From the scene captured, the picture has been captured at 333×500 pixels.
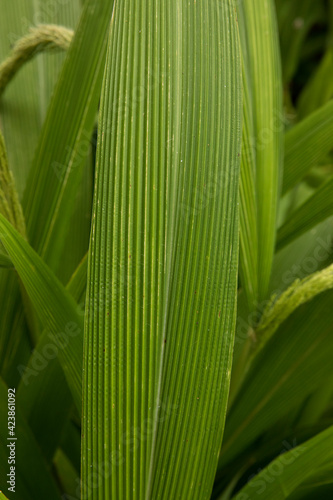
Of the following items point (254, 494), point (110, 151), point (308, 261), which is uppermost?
point (110, 151)

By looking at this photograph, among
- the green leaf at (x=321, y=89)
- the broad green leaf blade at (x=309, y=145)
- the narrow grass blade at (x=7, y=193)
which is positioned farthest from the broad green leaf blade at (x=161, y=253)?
the green leaf at (x=321, y=89)

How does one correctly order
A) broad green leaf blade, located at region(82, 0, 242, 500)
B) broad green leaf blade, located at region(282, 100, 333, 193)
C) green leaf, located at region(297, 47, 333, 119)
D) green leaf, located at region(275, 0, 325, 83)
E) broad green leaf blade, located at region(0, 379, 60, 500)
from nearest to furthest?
broad green leaf blade, located at region(82, 0, 242, 500)
broad green leaf blade, located at region(0, 379, 60, 500)
broad green leaf blade, located at region(282, 100, 333, 193)
green leaf, located at region(297, 47, 333, 119)
green leaf, located at region(275, 0, 325, 83)

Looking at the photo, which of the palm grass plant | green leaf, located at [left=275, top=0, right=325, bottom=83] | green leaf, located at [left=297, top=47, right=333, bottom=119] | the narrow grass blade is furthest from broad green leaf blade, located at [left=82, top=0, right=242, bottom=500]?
green leaf, located at [left=275, top=0, right=325, bottom=83]

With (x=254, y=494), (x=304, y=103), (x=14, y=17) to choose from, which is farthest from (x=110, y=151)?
(x=304, y=103)

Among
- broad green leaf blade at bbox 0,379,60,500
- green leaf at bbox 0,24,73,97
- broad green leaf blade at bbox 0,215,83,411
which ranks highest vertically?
green leaf at bbox 0,24,73,97

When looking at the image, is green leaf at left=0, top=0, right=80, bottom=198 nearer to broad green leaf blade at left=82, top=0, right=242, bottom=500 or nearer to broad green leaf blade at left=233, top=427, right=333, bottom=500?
broad green leaf blade at left=82, top=0, right=242, bottom=500

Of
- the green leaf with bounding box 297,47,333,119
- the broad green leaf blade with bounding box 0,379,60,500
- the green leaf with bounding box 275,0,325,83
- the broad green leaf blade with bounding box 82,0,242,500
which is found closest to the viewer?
the broad green leaf blade with bounding box 82,0,242,500

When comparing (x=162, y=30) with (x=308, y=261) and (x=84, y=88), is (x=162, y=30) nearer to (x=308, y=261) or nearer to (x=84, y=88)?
(x=84, y=88)

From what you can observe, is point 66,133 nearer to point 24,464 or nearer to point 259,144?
point 259,144
